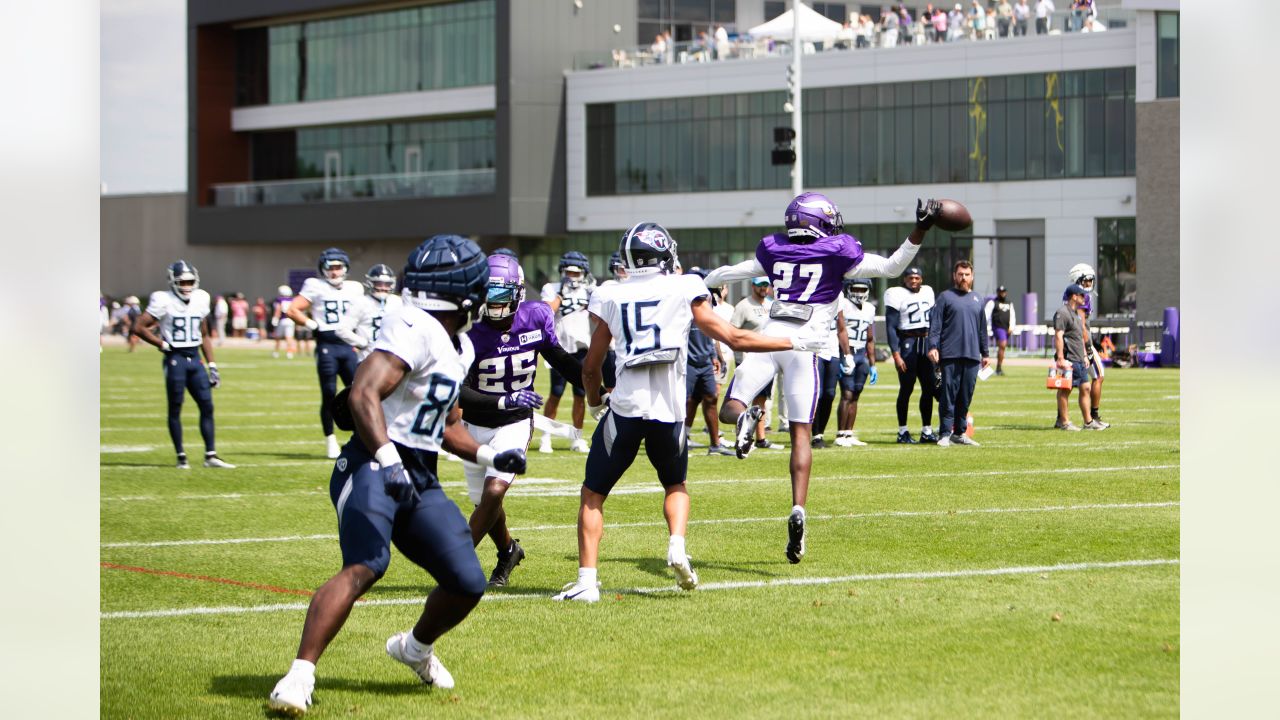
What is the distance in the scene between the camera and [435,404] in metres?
6.75

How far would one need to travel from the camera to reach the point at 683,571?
8734 millimetres

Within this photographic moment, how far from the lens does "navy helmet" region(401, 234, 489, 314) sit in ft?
22.4

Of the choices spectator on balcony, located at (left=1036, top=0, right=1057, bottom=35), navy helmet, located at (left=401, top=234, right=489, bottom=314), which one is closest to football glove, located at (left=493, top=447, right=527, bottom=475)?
navy helmet, located at (left=401, top=234, right=489, bottom=314)

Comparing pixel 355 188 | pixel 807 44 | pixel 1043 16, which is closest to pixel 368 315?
pixel 1043 16

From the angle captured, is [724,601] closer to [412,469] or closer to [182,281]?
[412,469]

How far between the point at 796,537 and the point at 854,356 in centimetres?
968

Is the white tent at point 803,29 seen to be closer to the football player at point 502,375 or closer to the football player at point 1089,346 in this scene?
the football player at point 1089,346

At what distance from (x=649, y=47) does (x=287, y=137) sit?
63.2ft

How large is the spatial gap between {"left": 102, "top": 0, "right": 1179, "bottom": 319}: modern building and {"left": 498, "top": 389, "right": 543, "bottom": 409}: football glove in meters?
41.9

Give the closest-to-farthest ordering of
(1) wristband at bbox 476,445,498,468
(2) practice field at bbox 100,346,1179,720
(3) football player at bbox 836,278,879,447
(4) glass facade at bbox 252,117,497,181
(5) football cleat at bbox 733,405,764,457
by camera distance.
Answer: (1) wristband at bbox 476,445,498,468, (2) practice field at bbox 100,346,1179,720, (5) football cleat at bbox 733,405,764,457, (3) football player at bbox 836,278,879,447, (4) glass facade at bbox 252,117,497,181

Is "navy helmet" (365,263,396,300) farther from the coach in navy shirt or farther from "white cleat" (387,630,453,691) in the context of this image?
"white cleat" (387,630,453,691)

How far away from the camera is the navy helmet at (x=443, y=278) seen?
269 inches
